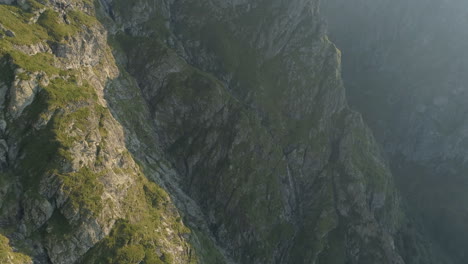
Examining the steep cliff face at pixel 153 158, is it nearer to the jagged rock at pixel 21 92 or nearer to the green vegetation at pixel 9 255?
the jagged rock at pixel 21 92

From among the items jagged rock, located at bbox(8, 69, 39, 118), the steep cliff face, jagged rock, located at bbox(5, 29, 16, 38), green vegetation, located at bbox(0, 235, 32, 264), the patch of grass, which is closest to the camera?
green vegetation, located at bbox(0, 235, 32, 264)

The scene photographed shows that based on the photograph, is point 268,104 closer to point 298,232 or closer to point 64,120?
point 298,232

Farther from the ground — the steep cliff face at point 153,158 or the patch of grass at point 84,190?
the steep cliff face at point 153,158

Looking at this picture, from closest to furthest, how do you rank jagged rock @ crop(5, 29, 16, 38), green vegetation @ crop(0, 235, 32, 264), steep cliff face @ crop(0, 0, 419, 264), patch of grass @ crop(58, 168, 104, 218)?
green vegetation @ crop(0, 235, 32, 264) → steep cliff face @ crop(0, 0, 419, 264) → patch of grass @ crop(58, 168, 104, 218) → jagged rock @ crop(5, 29, 16, 38)

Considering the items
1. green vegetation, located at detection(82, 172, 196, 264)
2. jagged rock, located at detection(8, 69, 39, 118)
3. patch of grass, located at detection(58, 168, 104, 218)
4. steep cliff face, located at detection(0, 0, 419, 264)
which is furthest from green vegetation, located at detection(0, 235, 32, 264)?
jagged rock, located at detection(8, 69, 39, 118)

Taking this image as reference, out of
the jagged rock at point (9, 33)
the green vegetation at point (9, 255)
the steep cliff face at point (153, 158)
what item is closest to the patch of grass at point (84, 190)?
the steep cliff face at point (153, 158)

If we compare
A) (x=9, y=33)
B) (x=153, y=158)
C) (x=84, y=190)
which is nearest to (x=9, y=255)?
(x=84, y=190)

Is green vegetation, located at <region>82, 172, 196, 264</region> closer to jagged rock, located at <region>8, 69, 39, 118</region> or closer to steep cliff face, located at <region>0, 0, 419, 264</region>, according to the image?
steep cliff face, located at <region>0, 0, 419, 264</region>

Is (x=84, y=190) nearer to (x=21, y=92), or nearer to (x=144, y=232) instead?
(x=144, y=232)

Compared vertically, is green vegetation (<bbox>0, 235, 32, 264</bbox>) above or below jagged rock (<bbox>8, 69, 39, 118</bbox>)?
below
